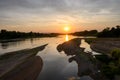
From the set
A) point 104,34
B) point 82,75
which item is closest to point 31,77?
point 82,75

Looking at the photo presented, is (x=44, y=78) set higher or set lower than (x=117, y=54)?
lower

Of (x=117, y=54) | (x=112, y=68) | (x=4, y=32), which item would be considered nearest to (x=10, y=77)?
(x=112, y=68)

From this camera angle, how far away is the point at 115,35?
126m

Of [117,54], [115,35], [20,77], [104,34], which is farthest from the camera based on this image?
[104,34]

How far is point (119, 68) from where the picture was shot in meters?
23.5

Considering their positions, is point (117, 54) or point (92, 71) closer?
point (92, 71)

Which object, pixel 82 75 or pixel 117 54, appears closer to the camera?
pixel 82 75

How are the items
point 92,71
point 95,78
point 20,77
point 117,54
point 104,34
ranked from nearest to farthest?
point 95,78, point 20,77, point 92,71, point 117,54, point 104,34

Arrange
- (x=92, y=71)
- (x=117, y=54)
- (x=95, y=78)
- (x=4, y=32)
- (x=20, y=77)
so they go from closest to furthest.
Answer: (x=95, y=78) < (x=20, y=77) < (x=92, y=71) < (x=117, y=54) < (x=4, y=32)

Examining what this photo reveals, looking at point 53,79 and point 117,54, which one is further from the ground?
point 117,54

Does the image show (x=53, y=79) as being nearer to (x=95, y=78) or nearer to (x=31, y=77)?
(x=31, y=77)

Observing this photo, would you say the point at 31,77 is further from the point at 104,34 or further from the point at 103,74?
the point at 104,34

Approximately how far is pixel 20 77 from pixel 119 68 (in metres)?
12.4

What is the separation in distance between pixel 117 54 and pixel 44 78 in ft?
46.2
